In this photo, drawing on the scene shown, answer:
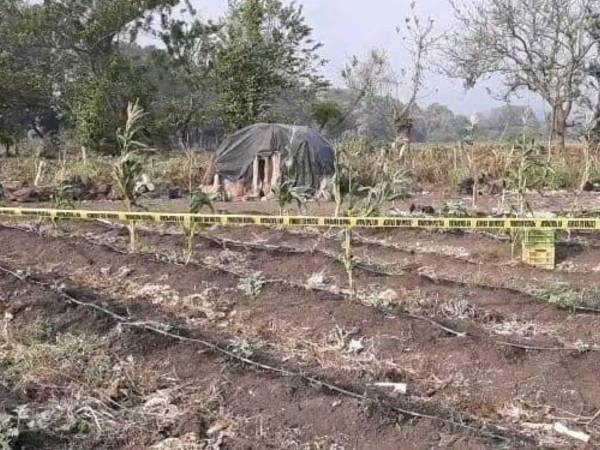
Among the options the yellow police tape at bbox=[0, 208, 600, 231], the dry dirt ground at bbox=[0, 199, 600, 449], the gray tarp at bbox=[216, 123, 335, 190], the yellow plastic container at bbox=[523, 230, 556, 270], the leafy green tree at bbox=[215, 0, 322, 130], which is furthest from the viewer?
the leafy green tree at bbox=[215, 0, 322, 130]

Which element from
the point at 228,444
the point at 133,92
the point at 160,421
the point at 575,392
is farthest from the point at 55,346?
the point at 133,92

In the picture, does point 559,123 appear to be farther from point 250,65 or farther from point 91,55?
point 91,55

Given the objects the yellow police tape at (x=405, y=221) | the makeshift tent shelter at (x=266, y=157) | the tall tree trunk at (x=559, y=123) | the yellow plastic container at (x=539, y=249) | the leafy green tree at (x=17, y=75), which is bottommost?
the yellow plastic container at (x=539, y=249)

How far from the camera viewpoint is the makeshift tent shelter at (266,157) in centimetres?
1666

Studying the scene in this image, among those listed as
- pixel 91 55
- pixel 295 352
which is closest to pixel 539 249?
pixel 295 352

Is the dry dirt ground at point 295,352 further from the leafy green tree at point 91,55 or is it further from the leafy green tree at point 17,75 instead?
the leafy green tree at point 17,75

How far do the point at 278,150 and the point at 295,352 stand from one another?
40.7 ft

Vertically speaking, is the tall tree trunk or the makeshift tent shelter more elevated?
the tall tree trunk

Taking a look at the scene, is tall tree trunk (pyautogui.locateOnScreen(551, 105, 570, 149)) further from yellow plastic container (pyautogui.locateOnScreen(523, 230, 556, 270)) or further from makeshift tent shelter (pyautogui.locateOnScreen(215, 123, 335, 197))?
yellow plastic container (pyautogui.locateOnScreen(523, 230, 556, 270))

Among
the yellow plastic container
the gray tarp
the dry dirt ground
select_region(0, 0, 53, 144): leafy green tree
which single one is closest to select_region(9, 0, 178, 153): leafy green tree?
select_region(0, 0, 53, 144): leafy green tree

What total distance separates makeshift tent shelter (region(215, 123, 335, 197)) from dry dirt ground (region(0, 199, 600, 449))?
30.4 ft

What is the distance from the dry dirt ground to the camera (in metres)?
3.51

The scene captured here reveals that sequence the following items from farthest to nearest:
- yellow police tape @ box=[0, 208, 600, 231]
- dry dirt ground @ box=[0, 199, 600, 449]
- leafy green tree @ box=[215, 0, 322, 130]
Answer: leafy green tree @ box=[215, 0, 322, 130] → yellow police tape @ box=[0, 208, 600, 231] → dry dirt ground @ box=[0, 199, 600, 449]

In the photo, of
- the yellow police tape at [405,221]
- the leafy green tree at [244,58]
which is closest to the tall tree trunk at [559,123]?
the leafy green tree at [244,58]
